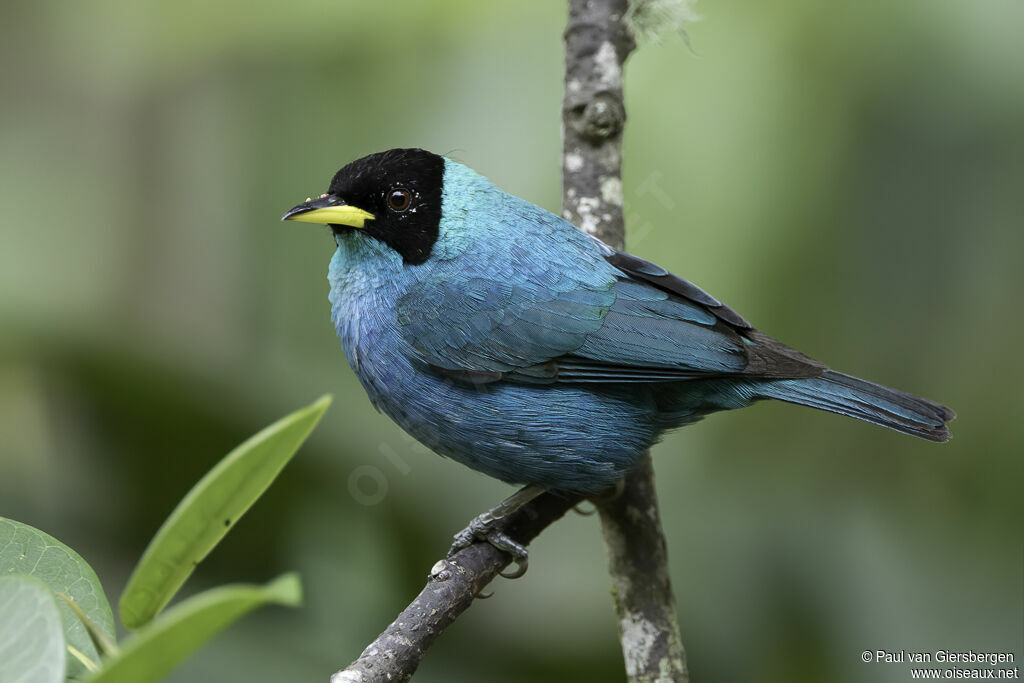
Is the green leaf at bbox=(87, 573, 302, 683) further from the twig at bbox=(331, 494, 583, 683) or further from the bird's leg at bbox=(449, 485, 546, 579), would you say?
the bird's leg at bbox=(449, 485, 546, 579)

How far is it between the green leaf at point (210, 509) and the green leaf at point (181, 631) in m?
0.13

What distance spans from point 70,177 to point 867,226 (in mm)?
3730

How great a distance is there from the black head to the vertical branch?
69 cm

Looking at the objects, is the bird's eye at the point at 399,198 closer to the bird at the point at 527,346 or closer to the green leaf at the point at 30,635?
the bird at the point at 527,346

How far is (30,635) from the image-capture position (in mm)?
1026

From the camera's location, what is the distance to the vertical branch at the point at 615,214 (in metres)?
2.92

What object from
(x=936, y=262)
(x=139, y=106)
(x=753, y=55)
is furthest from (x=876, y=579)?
(x=139, y=106)

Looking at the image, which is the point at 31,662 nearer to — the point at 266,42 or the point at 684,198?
the point at 684,198

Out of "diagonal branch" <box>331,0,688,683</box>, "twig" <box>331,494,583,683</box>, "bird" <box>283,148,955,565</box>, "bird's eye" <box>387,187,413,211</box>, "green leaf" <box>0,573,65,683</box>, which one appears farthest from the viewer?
"bird's eye" <box>387,187,413,211</box>

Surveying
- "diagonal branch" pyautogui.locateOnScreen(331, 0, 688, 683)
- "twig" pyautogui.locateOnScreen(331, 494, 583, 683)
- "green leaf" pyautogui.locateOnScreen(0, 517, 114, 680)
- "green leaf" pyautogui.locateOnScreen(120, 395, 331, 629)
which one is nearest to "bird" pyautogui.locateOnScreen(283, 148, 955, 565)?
"twig" pyautogui.locateOnScreen(331, 494, 583, 683)

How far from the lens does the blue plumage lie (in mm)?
2746

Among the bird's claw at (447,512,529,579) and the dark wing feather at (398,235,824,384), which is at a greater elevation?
the dark wing feather at (398,235,824,384)

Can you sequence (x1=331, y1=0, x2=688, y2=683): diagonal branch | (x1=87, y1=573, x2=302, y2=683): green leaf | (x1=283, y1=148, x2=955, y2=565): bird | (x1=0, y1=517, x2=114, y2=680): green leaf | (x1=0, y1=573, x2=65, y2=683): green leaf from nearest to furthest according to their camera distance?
(x1=87, y1=573, x2=302, y2=683): green leaf, (x1=0, y1=573, x2=65, y2=683): green leaf, (x1=0, y1=517, x2=114, y2=680): green leaf, (x1=331, y1=0, x2=688, y2=683): diagonal branch, (x1=283, y1=148, x2=955, y2=565): bird

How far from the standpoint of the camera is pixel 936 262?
4117 mm
